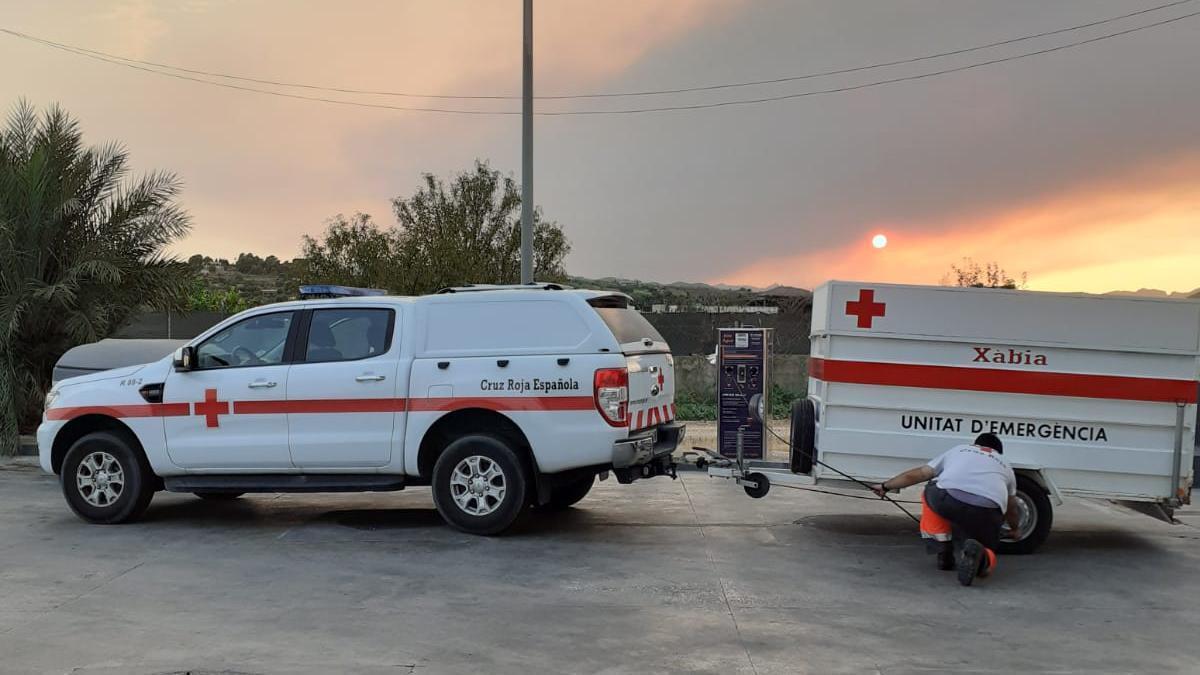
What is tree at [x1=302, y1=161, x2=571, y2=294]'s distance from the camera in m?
21.7

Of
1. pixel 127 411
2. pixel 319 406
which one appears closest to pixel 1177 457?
pixel 319 406

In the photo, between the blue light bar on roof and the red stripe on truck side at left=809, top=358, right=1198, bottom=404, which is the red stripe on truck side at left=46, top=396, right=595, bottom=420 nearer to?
the blue light bar on roof

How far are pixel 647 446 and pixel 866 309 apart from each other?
219 cm

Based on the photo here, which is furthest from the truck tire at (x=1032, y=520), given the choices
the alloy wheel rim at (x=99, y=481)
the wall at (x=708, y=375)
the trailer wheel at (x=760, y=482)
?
the wall at (x=708, y=375)

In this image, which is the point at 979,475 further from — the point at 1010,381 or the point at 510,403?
the point at 510,403

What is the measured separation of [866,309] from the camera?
873 cm

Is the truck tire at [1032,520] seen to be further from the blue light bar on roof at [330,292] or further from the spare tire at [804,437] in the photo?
the blue light bar on roof at [330,292]

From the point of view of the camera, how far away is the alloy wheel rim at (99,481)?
9.46 meters

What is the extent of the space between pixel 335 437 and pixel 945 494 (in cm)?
507

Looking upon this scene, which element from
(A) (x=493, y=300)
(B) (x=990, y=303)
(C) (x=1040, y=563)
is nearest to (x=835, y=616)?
(C) (x=1040, y=563)

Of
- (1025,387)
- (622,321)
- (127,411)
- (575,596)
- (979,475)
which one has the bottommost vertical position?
(575,596)

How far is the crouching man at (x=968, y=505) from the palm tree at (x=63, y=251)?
37.2ft

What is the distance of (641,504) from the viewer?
10867 mm

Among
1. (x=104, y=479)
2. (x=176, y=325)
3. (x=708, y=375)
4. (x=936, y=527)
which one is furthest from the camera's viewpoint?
(x=176, y=325)
